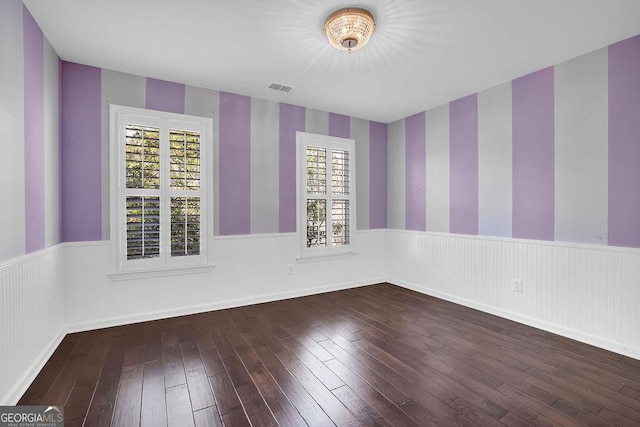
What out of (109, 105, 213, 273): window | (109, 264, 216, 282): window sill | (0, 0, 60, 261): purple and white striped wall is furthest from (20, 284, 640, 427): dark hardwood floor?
(0, 0, 60, 261): purple and white striped wall

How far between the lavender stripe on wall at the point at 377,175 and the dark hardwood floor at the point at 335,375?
210cm

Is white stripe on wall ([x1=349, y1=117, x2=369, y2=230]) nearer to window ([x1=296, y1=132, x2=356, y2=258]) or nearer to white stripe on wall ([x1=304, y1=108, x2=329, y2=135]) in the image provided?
window ([x1=296, y1=132, x2=356, y2=258])

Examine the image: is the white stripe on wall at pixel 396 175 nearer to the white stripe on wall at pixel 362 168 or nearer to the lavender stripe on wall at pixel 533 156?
the white stripe on wall at pixel 362 168

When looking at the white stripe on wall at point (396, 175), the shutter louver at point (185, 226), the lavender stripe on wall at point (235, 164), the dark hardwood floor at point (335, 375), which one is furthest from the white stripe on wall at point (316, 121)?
the dark hardwood floor at point (335, 375)

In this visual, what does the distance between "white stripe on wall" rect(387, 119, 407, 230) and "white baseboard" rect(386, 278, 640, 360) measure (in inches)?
45.7

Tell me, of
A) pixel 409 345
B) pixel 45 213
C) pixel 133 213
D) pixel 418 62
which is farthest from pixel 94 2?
pixel 409 345

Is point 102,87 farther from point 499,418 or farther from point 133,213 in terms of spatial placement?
point 499,418

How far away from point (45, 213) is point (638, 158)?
495 centimetres

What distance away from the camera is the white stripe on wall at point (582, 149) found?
279 cm

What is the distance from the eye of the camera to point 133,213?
3303 millimetres

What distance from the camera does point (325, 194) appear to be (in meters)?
4.61

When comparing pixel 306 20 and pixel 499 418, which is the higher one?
pixel 306 20

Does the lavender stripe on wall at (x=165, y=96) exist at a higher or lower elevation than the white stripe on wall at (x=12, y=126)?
higher

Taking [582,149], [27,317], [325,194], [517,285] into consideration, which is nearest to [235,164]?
[325,194]
